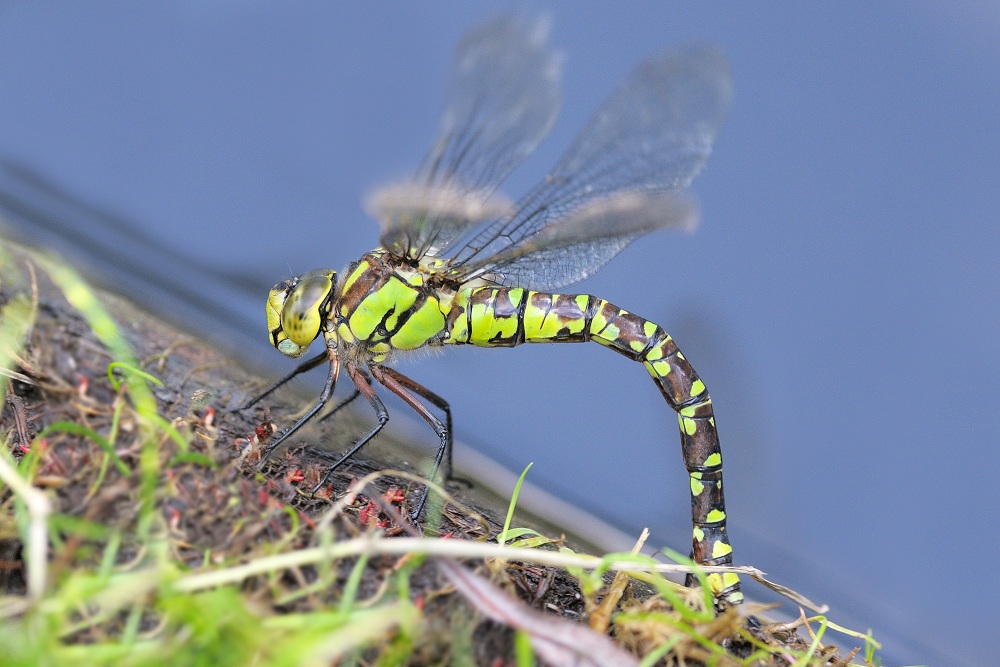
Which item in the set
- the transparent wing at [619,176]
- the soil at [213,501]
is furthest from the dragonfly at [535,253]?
the soil at [213,501]

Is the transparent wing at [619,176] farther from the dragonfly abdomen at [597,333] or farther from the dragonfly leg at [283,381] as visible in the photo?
the dragonfly leg at [283,381]

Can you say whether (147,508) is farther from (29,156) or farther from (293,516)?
(29,156)

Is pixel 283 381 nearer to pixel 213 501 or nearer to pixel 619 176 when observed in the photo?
pixel 213 501

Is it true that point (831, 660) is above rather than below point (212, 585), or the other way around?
above

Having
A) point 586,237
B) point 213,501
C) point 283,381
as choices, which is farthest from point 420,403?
point 213,501

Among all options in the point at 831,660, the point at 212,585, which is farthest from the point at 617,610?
the point at 212,585

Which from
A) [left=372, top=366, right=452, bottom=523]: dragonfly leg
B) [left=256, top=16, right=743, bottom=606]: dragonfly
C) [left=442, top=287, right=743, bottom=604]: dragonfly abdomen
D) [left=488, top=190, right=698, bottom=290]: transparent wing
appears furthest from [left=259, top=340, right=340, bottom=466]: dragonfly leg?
[left=488, top=190, right=698, bottom=290]: transparent wing

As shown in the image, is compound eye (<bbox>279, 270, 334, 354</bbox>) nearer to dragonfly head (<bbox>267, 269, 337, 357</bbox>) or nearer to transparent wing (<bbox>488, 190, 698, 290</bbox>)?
dragonfly head (<bbox>267, 269, 337, 357</bbox>)

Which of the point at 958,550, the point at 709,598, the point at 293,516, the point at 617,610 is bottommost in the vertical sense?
the point at 293,516
